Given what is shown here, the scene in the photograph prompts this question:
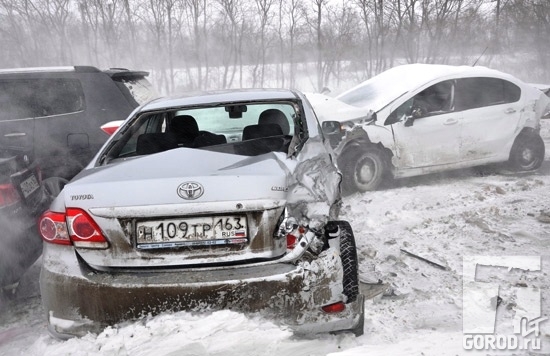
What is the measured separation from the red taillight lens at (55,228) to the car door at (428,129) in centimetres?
455

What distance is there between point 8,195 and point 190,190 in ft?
5.77

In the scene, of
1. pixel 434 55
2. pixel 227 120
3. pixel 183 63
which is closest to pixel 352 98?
pixel 227 120

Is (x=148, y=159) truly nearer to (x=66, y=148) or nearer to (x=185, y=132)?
(x=185, y=132)

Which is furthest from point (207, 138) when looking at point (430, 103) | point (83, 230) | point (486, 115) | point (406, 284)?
point (486, 115)

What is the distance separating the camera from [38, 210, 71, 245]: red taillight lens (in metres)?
2.03

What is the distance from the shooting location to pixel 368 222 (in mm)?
4605

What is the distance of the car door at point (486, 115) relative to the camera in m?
5.96

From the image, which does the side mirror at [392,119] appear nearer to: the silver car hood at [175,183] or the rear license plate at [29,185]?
the silver car hood at [175,183]

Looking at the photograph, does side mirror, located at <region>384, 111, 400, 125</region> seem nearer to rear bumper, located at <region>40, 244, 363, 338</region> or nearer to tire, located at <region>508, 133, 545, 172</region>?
tire, located at <region>508, 133, 545, 172</region>

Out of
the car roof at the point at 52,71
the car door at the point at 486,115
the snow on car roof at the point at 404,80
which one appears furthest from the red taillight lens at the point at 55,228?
the car door at the point at 486,115

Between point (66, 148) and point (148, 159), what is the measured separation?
302 cm

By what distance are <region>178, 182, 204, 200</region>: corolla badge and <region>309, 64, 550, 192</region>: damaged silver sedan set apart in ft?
12.5

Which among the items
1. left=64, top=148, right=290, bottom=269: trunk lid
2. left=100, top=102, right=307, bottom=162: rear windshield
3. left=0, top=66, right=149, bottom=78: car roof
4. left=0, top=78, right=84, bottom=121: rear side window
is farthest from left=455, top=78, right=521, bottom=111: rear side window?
left=0, top=78, right=84, bottom=121: rear side window

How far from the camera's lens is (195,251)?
1962mm
